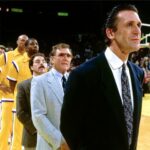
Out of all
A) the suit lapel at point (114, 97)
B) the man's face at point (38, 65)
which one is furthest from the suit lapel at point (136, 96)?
the man's face at point (38, 65)

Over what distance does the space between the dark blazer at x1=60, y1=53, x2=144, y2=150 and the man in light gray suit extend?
75 cm

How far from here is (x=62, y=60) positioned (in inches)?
149

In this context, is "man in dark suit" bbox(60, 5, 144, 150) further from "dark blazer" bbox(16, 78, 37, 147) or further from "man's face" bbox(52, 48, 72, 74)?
"dark blazer" bbox(16, 78, 37, 147)

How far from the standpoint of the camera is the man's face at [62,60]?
3750mm

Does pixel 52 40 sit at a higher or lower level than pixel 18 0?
lower

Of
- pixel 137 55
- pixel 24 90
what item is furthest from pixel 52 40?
pixel 24 90

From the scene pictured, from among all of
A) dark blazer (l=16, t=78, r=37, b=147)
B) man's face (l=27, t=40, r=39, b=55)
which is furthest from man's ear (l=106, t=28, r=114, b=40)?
man's face (l=27, t=40, r=39, b=55)

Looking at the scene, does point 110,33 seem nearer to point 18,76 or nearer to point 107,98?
point 107,98

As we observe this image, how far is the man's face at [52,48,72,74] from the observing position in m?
3.75

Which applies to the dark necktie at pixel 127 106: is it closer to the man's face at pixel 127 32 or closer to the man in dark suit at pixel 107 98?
the man in dark suit at pixel 107 98

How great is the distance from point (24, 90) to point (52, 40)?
64.1ft

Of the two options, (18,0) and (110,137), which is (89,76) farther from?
(18,0)

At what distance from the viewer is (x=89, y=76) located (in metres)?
2.60

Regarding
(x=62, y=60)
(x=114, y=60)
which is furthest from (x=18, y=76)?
(x=114, y=60)
